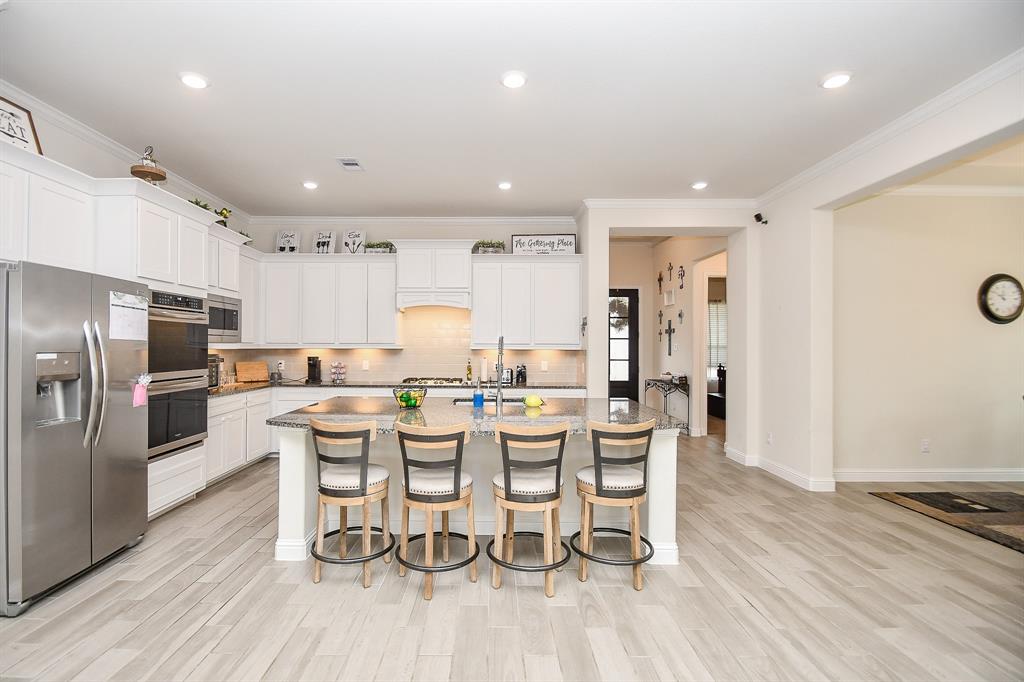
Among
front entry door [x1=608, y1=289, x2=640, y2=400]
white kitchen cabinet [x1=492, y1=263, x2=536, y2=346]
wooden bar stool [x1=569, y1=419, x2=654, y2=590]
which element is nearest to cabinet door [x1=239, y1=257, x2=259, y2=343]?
white kitchen cabinet [x1=492, y1=263, x2=536, y2=346]

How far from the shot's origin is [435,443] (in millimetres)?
2588

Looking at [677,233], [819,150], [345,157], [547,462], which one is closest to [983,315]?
[819,150]

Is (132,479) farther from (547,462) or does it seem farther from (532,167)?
(532,167)

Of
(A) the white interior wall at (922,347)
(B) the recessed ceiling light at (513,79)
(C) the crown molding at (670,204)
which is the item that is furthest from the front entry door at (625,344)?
(B) the recessed ceiling light at (513,79)

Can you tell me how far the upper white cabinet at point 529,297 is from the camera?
5.84 meters

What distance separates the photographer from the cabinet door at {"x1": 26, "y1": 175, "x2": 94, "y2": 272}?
293 centimetres

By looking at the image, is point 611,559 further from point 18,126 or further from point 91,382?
point 18,126

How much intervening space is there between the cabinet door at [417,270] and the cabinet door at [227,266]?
1710 millimetres

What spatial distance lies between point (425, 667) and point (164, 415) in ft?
9.39

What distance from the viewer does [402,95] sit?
3131 millimetres

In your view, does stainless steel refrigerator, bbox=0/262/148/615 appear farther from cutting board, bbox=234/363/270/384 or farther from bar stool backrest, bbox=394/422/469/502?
cutting board, bbox=234/363/270/384

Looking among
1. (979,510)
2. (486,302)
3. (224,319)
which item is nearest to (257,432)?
(224,319)

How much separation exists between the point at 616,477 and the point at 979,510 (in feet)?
11.6

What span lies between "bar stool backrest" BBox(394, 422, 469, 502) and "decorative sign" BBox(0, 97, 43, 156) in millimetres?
2896
